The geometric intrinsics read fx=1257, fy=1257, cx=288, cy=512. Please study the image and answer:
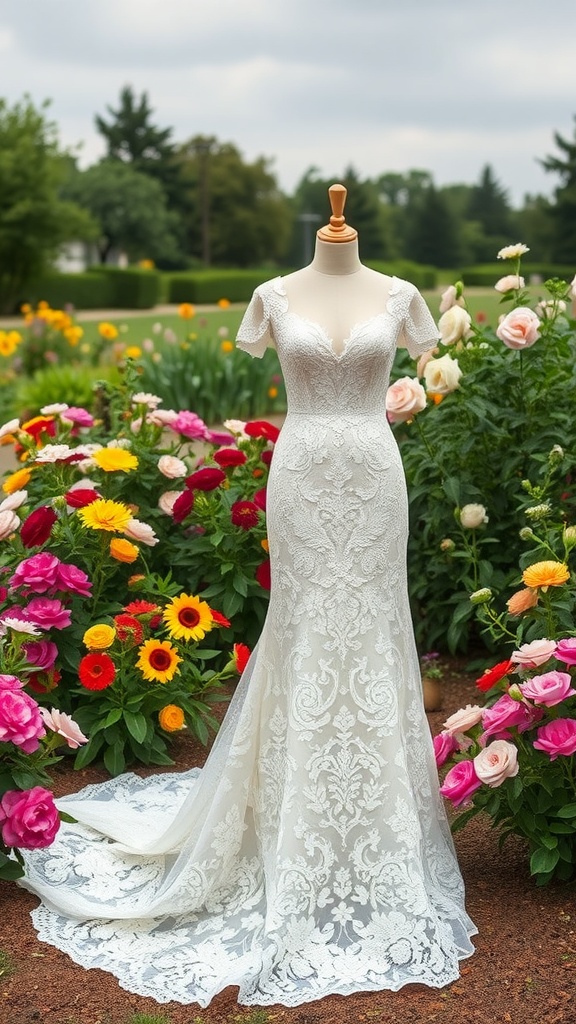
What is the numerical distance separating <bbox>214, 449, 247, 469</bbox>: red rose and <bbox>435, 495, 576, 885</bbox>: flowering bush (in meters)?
1.92

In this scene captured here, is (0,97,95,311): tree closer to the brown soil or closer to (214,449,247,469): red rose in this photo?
(214,449,247,469): red rose

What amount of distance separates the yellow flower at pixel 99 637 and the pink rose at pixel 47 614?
0.32 feet

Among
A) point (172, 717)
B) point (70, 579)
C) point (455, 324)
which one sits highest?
point (455, 324)

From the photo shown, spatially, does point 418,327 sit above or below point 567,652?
above

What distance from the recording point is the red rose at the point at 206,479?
5.14 meters

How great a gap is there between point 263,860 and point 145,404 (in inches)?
98.7

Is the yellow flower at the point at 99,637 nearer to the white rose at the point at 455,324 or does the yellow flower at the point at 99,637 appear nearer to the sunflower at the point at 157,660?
the sunflower at the point at 157,660

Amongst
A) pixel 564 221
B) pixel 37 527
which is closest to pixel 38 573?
pixel 37 527

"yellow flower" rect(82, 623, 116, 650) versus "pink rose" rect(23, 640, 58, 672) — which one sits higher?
"yellow flower" rect(82, 623, 116, 650)

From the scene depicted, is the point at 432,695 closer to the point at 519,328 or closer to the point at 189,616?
the point at 189,616

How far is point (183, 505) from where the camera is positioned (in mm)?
5160

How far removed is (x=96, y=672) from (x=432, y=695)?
5.13 ft

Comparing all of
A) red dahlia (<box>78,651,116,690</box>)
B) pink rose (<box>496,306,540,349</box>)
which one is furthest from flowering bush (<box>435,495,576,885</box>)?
pink rose (<box>496,306,540,349</box>)

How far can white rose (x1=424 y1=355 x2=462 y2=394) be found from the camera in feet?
17.0
